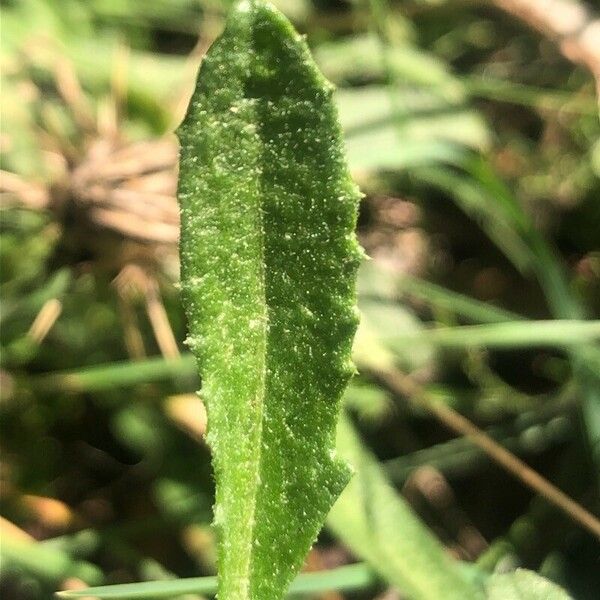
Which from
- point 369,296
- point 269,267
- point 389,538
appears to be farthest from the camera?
point 369,296

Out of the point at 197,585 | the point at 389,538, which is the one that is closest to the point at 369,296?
the point at 389,538

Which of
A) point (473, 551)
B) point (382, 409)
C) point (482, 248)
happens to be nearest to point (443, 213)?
point (482, 248)

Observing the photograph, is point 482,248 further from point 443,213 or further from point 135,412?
point 135,412

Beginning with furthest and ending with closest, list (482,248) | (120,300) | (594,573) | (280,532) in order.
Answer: (482,248) < (120,300) < (594,573) < (280,532)

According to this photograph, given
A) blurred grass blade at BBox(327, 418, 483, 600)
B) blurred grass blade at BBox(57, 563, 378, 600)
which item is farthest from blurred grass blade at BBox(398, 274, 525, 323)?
blurred grass blade at BBox(57, 563, 378, 600)

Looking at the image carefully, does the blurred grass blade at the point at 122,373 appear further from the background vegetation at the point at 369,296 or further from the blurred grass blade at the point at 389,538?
the blurred grass blade at the point at 389,538

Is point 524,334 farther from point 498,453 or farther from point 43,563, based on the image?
point 43,563
